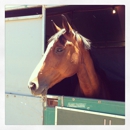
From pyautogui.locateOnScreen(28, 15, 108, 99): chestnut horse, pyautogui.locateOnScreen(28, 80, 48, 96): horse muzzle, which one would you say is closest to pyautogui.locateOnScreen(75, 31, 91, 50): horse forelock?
pyautogui.locateOnScreen(28, 15, 108, 99): chestnut horse

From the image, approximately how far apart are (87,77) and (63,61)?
0.38m

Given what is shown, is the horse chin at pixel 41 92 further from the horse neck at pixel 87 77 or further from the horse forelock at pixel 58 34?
the horse forelock at pixel 58 34

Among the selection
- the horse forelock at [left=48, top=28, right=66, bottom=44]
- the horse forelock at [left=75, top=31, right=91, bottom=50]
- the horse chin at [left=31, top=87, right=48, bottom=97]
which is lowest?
the horse chin at [left=31, top=87, right=48, bottom=97]

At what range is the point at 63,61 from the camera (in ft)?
9.18

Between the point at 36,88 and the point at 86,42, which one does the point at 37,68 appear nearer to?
the point at 36,88

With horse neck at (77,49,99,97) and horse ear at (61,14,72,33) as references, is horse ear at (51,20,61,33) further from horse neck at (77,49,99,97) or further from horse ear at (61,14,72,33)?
horse neck at (77,49,99,97)

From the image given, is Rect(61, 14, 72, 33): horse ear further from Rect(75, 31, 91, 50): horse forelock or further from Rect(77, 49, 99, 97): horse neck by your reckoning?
Rect(77, 49, 99, 97): horse neck

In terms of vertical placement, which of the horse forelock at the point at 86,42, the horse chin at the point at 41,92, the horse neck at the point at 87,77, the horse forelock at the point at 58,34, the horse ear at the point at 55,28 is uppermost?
the horse ear at the point at 55,28

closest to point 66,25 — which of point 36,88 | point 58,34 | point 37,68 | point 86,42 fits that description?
point 58,34

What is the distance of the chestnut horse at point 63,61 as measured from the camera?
2.77m

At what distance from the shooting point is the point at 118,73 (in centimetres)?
279

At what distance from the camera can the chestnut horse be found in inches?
109

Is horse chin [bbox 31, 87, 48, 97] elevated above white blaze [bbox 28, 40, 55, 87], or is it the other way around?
white blaze [bbox 28, 40, 55, 87]

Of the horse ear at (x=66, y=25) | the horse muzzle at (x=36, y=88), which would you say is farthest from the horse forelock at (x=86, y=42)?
the horse muzzle at (x=36, y=88)
